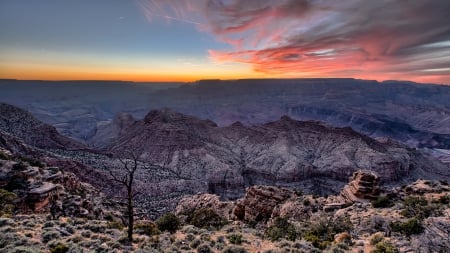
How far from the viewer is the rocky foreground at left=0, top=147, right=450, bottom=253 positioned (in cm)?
1816

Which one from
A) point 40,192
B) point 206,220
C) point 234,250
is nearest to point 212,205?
point 206,220

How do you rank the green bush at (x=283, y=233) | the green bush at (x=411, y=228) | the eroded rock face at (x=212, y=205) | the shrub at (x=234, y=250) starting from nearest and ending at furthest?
the shrub at (x=234, y=250) < the green bush at (x=411, y=228) < the green bush at (x=283, y=233) < the eroded rock face at (x=212, y=205)

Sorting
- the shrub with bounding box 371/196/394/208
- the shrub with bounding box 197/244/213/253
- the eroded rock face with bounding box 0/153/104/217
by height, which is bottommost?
the eroded rock face with bounding box 0/153/104/217

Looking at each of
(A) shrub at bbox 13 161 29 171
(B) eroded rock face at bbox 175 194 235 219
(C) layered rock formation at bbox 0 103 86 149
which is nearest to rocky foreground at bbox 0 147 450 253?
(A) shrub at bbox 13 161 29 171

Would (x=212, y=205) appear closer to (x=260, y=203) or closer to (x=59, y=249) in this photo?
(x=260, y=203)

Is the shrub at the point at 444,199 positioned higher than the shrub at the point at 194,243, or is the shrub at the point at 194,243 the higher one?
the shrub at the point at 444,199

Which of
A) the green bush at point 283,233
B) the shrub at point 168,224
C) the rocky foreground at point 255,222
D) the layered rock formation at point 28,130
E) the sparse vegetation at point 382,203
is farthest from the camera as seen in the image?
the layered rock formation at point 28,130

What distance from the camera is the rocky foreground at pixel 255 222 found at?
18156mm

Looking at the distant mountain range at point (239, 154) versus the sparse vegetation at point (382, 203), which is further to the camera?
the distant mountain range at point (239, 154)

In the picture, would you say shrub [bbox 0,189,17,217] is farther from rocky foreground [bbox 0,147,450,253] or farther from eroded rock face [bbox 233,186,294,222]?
eroded rock face [bbox 233,186,294,222]

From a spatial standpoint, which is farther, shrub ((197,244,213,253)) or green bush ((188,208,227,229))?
green bush ((188,208,227,229))

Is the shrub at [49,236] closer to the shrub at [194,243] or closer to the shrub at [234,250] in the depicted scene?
the shrub at [194,243]

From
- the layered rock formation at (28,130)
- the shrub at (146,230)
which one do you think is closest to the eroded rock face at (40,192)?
the shrub at (146,230)

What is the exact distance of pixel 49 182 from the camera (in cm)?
3516
